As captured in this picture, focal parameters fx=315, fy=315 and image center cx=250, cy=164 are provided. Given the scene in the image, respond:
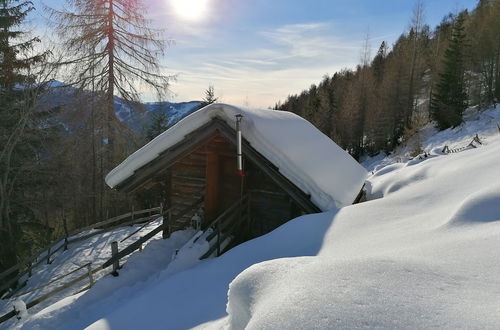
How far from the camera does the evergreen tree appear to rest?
2842cm

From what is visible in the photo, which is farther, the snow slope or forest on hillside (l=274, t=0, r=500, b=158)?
forest on hillside (l=274, t=0, r=500, b=158)

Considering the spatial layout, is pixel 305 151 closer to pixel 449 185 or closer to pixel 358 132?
pixel 449 185

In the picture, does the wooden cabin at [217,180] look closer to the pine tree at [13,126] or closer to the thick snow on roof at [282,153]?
the thick snow on roof at [282,153]

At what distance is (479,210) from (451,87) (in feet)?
102

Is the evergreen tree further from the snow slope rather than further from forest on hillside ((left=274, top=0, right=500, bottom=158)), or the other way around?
the snow slope

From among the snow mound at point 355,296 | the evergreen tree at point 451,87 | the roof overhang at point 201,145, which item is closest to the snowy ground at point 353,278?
the snow mound at point 355,296

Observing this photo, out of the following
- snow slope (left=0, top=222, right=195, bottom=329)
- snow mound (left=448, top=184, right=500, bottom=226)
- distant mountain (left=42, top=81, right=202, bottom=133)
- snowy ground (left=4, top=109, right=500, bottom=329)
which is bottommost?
snow slope (left=0, top=222, right=195, bottom=329)

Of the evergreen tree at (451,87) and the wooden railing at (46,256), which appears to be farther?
the evergreen tree at (451,87)

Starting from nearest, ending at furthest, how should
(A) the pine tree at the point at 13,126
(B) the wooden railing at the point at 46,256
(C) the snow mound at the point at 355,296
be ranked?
1. (C) the snow mound at the point at 355,296
2. (B) the wooden railing at the point at 46,256
3. (A) the pine tree at the point at 13,126

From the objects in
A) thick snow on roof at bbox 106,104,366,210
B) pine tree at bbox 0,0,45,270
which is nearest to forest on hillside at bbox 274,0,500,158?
thick snow on roof at bbox 106,104,366,210

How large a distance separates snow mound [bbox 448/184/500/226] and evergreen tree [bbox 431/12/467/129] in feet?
94.3

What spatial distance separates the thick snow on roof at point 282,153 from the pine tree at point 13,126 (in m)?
9.88

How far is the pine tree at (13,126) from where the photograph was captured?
14.1 metres

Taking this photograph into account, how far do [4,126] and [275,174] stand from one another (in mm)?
15019
